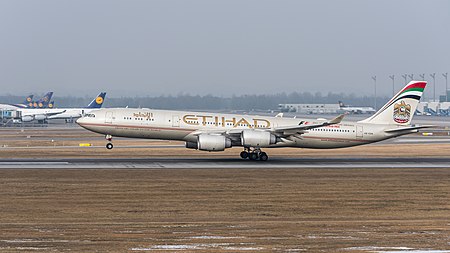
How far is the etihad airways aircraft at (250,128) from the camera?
172 ft

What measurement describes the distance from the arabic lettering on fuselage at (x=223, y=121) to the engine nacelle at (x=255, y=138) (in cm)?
219

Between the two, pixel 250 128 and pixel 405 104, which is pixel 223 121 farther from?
pixel 405 104

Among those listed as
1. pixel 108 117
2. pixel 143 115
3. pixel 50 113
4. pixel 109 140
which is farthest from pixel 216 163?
pixel 50 113

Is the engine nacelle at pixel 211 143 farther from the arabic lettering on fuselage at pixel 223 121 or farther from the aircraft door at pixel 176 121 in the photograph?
the aircraft door at pixel 176 121

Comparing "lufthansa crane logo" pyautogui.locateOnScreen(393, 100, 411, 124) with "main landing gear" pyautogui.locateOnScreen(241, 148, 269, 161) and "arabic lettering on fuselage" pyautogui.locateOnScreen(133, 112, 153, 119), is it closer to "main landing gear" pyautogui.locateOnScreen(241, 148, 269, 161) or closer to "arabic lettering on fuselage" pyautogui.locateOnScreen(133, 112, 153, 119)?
"main landing gear" pyautogui.locateOnScreen(241, 148, 269, 161)

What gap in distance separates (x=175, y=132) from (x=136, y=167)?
706cm

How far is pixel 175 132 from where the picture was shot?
53094mm

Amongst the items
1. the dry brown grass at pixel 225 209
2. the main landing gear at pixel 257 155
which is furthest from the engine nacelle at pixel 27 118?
the dry brown grass at pixel 225 209

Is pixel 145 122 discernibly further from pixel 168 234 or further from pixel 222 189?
pixel 168 234

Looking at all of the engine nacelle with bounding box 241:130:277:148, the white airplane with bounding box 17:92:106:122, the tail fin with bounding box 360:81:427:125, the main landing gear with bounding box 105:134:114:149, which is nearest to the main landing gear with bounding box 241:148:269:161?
the engine nacelle with bounding box 241:130:277:148

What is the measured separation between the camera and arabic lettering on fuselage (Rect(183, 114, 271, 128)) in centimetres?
5344

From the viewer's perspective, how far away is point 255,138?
5191cm

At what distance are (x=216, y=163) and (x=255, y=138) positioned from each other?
11.2 feet

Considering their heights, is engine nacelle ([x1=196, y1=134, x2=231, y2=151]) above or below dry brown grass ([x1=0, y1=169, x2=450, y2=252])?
above
